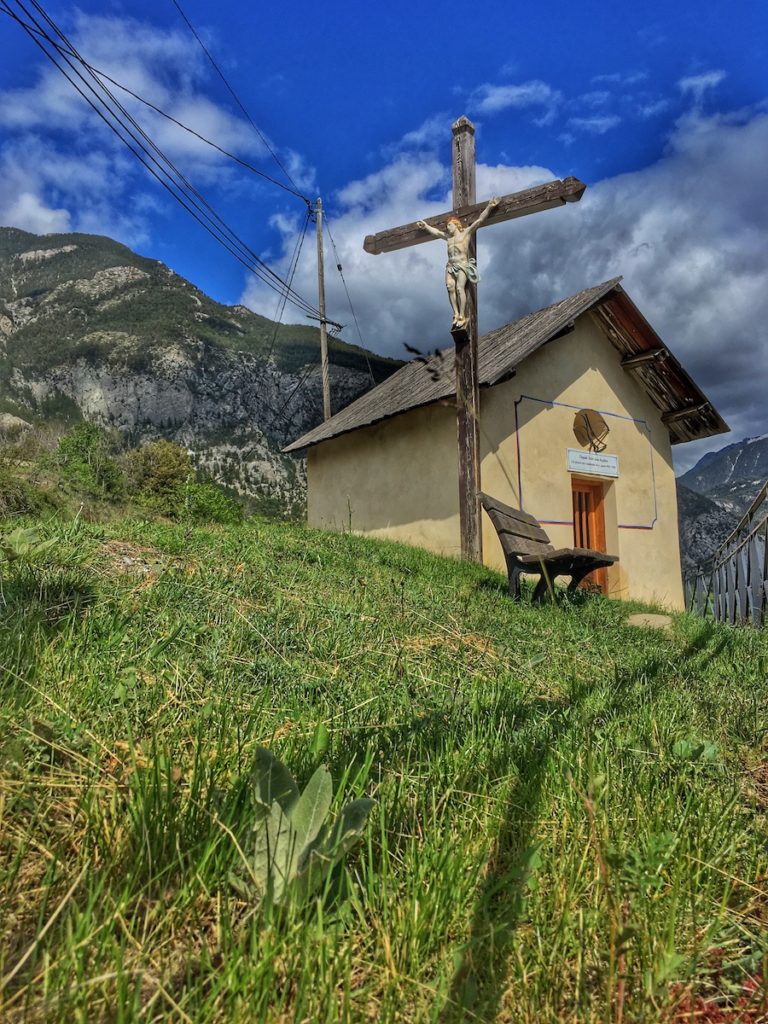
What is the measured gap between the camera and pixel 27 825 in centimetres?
142

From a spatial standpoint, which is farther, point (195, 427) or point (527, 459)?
point (195, 427)

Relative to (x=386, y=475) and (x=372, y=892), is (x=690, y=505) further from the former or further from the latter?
(x=372, y=892)

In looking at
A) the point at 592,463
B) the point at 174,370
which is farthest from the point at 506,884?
the point at 174,370

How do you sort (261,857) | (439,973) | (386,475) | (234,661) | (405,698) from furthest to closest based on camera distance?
1. (386,475)
2. (234,661)
3. (405,698)
4. (261,857)
5. (439,973)

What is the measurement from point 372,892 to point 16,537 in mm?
2905

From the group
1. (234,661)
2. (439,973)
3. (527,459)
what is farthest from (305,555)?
(527,459)

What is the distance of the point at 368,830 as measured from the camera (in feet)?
4.74

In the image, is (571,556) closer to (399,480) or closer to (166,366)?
(399,480)

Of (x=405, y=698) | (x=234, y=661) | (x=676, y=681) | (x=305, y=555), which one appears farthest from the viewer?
(x=305, y=555)

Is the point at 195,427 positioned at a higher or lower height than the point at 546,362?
higher

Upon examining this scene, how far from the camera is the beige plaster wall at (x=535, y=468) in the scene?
35.4ft

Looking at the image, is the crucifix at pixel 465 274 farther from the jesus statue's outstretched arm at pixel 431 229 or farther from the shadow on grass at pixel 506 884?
the shadow on grass at pixel 506 884

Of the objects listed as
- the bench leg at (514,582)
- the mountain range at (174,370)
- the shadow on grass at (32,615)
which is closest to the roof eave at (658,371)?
→ the bench leg at (514,582)

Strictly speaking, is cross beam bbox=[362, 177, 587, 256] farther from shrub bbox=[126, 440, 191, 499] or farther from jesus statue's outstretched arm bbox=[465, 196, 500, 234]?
shrub bbox=[126, 440, 191, 499]
